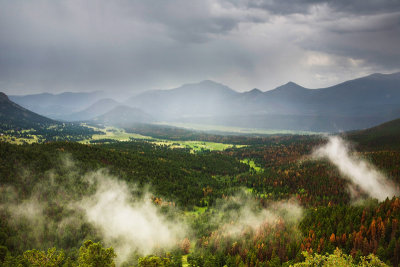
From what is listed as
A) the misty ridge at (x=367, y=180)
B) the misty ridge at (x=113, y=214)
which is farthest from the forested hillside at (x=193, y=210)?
the misty ridge at (x=367, y=180)

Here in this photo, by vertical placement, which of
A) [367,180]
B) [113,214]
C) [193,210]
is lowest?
[113,214]

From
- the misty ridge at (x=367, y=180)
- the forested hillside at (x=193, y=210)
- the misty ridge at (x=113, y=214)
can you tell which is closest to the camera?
the forested hillside at (x=193, y=210)

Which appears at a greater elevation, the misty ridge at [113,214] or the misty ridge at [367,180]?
the misty ridge at [367,180]

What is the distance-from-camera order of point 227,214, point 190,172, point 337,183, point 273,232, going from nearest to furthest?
point 273,232
point 227,214
point 337,183
point 190,172

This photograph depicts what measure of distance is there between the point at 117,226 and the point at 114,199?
21.5 meters

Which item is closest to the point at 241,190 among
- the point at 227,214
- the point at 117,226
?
the point at 227,214

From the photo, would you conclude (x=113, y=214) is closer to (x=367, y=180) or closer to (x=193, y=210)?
(x=193, y=210)

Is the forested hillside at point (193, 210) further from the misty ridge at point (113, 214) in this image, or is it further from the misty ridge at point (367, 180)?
the misty ridge at point (367, 180)

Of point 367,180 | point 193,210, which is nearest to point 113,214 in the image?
point 193,210

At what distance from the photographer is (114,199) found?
117688 millimetres

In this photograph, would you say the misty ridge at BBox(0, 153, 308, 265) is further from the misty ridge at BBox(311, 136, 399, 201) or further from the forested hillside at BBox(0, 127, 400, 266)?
the misty ridge at BBox(311, 136, 399, 201)

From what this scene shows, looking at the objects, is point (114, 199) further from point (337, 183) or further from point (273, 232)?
point (337, 183)

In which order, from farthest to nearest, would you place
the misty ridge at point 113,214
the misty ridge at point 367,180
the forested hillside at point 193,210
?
the misty ridge at point 367,180
the misty ridge at point 113,214
the forested hillside at point 193,210

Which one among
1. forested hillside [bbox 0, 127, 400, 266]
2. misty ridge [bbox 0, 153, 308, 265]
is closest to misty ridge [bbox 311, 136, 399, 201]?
forested hillside [bbox 0, 127, 400, 266]
